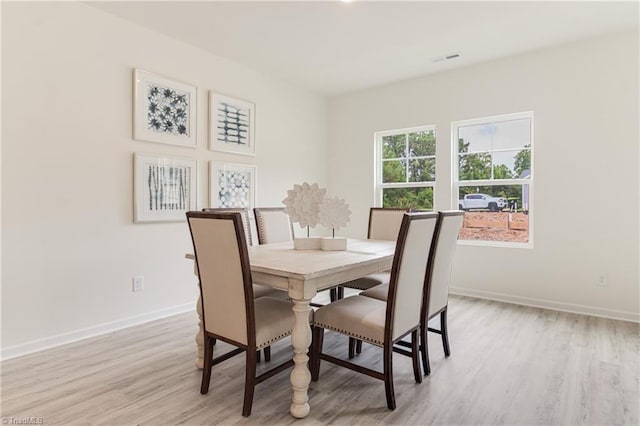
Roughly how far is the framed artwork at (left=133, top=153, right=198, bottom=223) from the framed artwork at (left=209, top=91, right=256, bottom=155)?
40 centimetres

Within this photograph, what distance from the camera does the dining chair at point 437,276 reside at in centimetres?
214

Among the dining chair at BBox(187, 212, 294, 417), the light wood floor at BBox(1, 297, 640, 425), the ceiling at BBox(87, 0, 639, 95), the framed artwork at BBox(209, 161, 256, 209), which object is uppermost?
the ceiling at BBox(87, 0, 639, 95)

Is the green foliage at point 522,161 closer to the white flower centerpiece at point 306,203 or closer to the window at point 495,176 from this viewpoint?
the window at point 495,176

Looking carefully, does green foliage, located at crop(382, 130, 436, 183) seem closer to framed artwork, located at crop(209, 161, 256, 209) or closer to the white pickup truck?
the white pickup truck

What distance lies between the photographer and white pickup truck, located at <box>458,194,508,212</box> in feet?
13.3

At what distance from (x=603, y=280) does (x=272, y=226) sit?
3135 mm

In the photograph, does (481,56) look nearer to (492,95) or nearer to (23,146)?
(492,95)

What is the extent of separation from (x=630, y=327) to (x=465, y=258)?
1538 mm

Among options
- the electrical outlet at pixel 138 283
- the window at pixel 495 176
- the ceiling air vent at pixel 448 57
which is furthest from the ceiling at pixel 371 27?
the electrical outlet at pixel 138 283

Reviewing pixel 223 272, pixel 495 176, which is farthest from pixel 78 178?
pixel 495 176

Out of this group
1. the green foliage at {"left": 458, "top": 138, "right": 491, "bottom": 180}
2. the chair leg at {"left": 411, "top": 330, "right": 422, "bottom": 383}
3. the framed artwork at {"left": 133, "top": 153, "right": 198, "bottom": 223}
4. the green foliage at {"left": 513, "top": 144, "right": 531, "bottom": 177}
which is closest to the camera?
the chair leg at {"left": 411, "top": 330, "right": 422, "bottom": 383}

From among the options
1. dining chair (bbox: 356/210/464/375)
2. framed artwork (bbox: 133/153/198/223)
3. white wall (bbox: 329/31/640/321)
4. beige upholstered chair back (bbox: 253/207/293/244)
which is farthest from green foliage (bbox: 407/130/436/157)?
framed artwork (bbox: 133/153/198/223)

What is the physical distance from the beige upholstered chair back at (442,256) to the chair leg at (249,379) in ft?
3.57

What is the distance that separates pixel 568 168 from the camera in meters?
3.56
